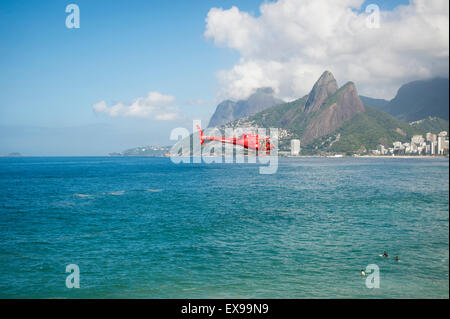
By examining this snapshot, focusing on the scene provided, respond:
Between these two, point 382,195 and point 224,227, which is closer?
point 224,227

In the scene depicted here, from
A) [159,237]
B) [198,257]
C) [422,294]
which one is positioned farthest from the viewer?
[159,237]

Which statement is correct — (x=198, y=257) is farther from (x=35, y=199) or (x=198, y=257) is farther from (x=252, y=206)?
(x=35, y=199)

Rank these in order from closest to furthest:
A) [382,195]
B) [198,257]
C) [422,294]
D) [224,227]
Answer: [422,294], [198,257], [224,227], [382,195]

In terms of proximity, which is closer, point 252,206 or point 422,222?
point 422,222

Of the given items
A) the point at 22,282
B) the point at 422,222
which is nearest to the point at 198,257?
the point at 22,282

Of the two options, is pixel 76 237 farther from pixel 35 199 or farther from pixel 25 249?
pixel 35 199
